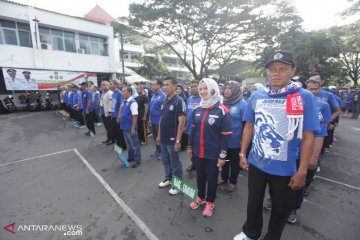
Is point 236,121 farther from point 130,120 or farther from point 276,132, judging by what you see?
point 130,120

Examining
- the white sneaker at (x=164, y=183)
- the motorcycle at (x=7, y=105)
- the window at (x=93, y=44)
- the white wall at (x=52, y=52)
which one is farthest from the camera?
the window at (x=93, y=44)

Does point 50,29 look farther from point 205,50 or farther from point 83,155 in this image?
point 83,155

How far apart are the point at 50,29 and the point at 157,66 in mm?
17577

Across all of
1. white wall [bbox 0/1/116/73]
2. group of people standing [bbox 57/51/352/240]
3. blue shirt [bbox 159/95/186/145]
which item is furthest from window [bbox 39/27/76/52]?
blue shirt [bbox 159/95/186/145]

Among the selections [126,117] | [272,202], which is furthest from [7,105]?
[272,202]

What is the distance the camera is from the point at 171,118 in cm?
345

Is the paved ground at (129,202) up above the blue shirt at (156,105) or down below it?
below

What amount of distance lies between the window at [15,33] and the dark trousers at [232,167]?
1853 cm

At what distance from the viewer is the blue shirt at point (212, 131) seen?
8.80 ft

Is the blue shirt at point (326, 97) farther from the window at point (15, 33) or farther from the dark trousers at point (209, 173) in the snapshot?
the window at point (15, 33)

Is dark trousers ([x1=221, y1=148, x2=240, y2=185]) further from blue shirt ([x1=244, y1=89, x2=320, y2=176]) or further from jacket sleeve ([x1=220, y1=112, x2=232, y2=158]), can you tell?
blue shirt ([x1=244, y1=89, x2=320, y2=176])

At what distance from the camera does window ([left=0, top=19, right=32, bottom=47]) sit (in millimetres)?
14500

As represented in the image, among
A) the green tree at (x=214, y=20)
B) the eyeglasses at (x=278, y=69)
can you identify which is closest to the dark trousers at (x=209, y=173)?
the eyeglasses at (x=278, y=69)

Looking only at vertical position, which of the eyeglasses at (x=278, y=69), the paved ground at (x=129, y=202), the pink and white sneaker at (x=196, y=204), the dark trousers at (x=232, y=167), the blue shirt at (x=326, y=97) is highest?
the eyeglasses at (x=278, y=69)
